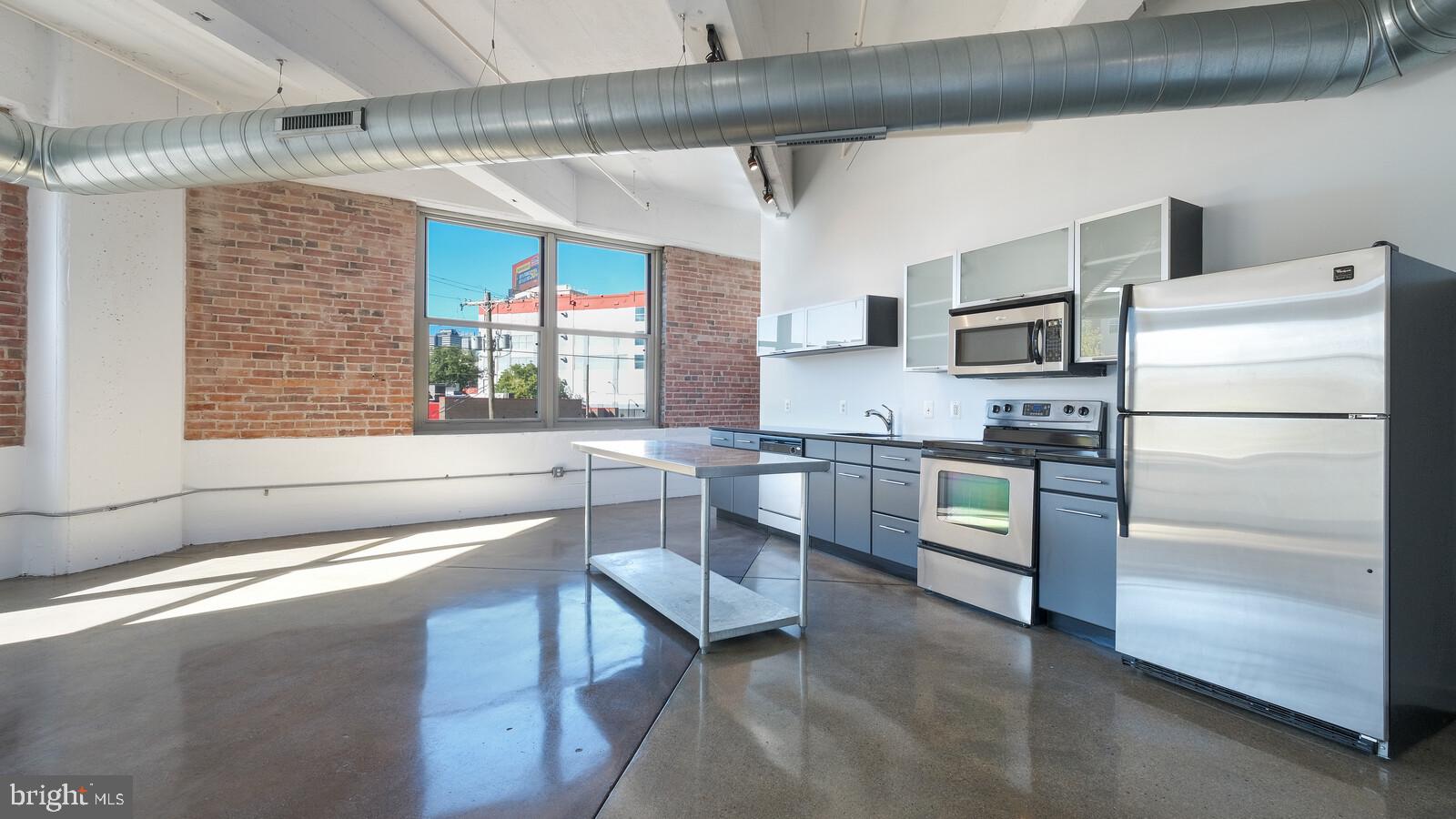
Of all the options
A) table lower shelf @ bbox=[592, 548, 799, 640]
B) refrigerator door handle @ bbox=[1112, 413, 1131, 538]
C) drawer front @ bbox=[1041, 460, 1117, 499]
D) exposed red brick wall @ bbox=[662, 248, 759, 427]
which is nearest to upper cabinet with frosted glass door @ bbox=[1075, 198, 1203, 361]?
refrigerator door handle @ bbox=[1112, 413, 1131, 538]

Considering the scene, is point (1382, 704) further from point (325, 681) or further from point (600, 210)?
point (600, 210)

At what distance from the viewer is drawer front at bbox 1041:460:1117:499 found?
2920 millimetres

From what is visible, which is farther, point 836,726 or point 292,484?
point 292,484

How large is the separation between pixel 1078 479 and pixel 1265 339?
976 millimetres

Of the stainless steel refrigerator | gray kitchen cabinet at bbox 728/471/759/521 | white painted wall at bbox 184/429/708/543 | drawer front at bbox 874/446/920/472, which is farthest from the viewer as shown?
gray kitchen cabinet at bbox 728/471/759/521

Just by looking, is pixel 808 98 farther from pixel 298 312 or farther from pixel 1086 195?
pixel 298 312

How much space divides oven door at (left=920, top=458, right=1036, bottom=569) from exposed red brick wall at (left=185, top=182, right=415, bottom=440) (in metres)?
4.65

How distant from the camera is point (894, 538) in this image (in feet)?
13.6

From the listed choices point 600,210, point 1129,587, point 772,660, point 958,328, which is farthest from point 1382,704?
point 600,210

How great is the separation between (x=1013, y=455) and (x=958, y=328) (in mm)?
1007

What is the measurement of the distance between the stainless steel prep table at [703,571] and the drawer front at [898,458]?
2.79 ft

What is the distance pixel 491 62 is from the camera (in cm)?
424

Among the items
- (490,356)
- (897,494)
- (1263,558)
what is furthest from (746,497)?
(1263,558)

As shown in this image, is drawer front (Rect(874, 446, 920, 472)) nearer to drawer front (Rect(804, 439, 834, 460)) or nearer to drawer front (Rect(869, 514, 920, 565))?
drawer front (Rect(869, 514, 920, 565))
